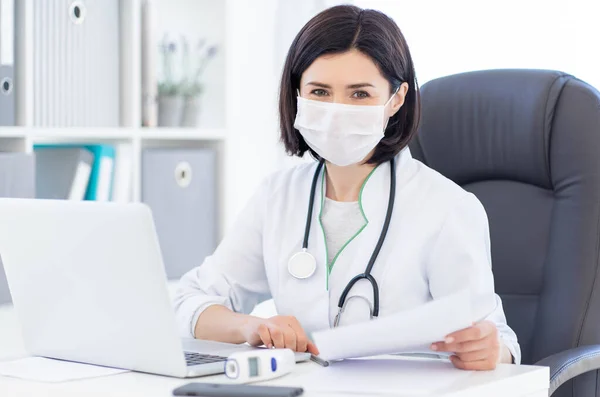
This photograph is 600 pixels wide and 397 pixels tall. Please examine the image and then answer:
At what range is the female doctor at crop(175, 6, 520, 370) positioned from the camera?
1518 millimetres

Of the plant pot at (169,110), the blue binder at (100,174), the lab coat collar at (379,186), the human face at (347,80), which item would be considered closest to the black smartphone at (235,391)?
the lab coat collar at (379,186)

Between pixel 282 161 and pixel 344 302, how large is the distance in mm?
1446

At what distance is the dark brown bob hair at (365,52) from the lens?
62.0 inches

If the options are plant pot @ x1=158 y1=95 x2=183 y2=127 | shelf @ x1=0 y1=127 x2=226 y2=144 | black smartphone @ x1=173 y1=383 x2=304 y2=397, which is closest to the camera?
black smartphone @ x1=173 y1=383 x2=304 y2=397

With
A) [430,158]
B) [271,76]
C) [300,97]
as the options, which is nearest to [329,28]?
[300,97]

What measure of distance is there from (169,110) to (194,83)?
0.40 feet

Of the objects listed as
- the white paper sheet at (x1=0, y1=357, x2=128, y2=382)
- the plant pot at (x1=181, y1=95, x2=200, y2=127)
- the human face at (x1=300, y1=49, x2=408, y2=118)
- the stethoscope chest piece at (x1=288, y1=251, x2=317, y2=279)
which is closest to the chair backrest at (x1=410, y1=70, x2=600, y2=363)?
the human face at (x1=300, y1=49, x2=408, y2=118)

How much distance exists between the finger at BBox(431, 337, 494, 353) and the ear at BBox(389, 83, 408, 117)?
54 centimetres

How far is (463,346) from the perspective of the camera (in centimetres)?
124

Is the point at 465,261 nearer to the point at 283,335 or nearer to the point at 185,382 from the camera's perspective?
Result: the point at 283,335

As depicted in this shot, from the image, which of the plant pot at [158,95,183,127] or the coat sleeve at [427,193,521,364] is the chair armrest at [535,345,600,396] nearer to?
the coat sleeve at [427,193,521,364]

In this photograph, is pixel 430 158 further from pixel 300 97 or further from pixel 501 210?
pixel 300 97

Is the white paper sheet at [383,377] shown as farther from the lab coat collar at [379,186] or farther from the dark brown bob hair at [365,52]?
the dark brown bob hair at [365,52]

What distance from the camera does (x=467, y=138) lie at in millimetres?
1833
